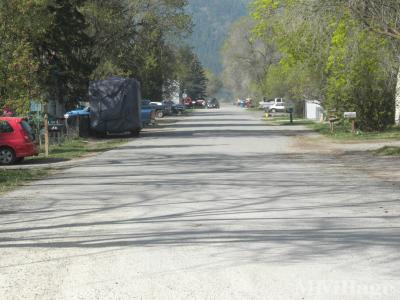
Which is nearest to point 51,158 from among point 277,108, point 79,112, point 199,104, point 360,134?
point 360,134

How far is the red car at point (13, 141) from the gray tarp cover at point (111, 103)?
51.0ft

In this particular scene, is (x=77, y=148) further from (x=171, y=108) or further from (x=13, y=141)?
(x=171, y=108)

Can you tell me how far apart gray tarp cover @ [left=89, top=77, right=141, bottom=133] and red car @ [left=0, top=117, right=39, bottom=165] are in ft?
51.0

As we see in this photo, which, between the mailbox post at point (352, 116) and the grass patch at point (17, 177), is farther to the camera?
the mailbox post at point (352, 116)

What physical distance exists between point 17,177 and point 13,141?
526 cm

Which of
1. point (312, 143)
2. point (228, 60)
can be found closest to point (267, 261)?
point (312, 143)

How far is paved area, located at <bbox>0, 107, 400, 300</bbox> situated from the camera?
24.6 feet

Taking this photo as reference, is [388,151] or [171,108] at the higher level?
[388,151]

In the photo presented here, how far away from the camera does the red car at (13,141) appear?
2453 centimetres

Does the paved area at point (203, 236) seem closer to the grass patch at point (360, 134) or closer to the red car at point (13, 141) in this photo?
the red car at point (13, 141)

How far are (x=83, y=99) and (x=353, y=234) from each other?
34911 mm

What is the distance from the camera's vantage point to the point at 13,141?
968 inches

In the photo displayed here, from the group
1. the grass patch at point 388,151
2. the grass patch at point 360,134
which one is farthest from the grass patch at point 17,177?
the grass patch at point 360,134

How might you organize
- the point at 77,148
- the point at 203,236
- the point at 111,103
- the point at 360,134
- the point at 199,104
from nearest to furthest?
1. the point at 203,236
2. the point at 77,148
3. the point at 360,134
4. the point at 111,103
5. the point at 199,104
